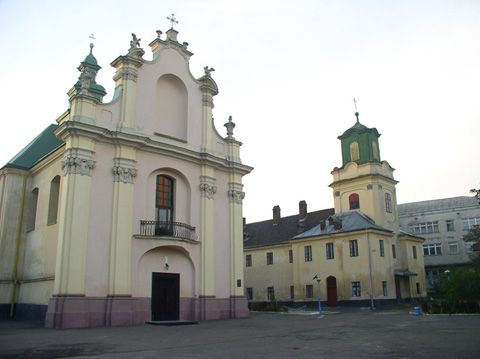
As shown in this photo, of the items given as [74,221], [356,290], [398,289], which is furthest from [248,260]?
[74,221]

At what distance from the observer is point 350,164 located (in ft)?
144

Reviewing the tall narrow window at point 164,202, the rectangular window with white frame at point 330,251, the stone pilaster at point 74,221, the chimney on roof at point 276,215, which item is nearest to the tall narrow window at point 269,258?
the chimney on roof at point 276,215

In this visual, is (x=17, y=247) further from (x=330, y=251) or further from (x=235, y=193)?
(x=330, y=251)

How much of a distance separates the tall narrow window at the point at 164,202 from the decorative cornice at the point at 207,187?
1795 millimetres

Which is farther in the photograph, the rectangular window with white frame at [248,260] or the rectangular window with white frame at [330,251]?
the rectangular window with white frame at [248,260]

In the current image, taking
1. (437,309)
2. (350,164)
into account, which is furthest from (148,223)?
(350,164)

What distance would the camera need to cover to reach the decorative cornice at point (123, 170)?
2183 cm

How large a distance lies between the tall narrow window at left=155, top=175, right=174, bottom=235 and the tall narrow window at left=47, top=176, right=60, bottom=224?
5.53 meters

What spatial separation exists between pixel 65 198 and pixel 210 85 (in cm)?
1161

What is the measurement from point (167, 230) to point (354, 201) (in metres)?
24.9

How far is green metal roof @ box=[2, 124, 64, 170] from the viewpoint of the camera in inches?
1081

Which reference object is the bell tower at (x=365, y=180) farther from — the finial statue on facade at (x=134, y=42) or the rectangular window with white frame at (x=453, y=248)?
the finial statue on facade at (x=134, y=42)

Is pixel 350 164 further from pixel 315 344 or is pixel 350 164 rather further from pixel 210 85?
pixel 315 344

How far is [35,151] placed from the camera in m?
29.0
